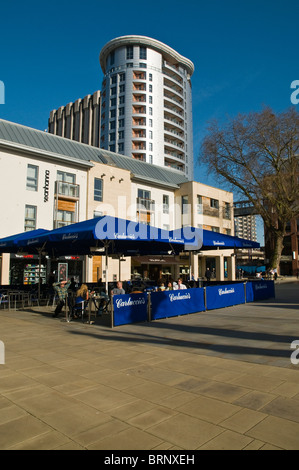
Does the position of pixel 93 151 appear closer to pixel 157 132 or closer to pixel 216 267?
pixel 216 267

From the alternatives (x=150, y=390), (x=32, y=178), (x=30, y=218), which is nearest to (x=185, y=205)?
(x=32, y=178)

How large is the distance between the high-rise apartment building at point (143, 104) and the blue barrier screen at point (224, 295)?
198 feet

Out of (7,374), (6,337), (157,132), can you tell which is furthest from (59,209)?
(157,132)

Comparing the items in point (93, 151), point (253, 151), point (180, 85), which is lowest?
point (253, 151)

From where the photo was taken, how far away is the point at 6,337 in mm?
8508

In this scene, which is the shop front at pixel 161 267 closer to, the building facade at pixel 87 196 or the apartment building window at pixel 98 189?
the building facade at pixel 87 196

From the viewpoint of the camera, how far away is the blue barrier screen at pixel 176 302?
11.3m

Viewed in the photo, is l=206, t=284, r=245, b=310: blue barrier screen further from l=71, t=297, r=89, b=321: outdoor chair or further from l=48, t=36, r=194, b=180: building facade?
l=48, t=36, r=194, b=180: building facade

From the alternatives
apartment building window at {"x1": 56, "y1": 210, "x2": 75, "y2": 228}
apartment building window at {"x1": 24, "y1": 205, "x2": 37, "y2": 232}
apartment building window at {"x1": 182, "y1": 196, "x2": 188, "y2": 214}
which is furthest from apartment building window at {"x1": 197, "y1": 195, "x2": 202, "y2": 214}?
apartment building window at {"x1": 24, "y1": 205, "x2": 37, "y2": 232}

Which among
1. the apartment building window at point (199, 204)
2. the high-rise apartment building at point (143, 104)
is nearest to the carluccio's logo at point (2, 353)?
the apartment building window at point (199, 204)

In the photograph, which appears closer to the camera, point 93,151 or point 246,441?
point 246,441

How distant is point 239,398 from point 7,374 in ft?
12.4

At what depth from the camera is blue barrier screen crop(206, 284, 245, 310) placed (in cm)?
1364

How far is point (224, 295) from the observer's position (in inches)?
571
